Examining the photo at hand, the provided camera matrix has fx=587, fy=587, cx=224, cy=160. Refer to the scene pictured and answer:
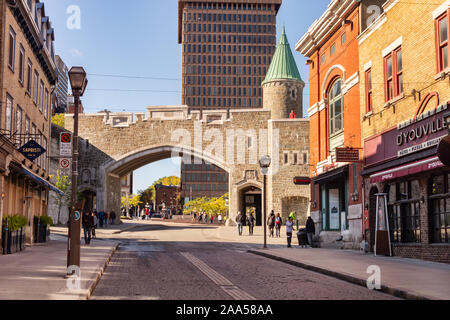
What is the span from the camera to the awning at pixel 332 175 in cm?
2408

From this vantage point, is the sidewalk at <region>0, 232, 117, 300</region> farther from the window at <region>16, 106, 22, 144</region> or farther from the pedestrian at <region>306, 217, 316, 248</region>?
the pedestrian at <region>306, 217, 316, 248</region>

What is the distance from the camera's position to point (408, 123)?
18250 mm

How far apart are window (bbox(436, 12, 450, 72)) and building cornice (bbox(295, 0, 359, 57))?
6855mm

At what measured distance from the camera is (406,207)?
19.1 metres

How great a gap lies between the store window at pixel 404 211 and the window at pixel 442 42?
3749 mm

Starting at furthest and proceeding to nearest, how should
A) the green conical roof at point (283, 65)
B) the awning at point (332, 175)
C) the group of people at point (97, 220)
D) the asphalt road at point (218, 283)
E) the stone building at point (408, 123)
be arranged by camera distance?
1. the green conical roof at point (283, 65)
2. the group of people at point (97, 220)
3. the awning at point (332, 175)
4. the stone building at point (408, 123)
5. the asphalt road at point (218, 283)

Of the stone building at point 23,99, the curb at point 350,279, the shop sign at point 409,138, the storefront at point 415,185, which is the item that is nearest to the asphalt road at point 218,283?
the curb at point 350,279

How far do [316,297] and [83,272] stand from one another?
→ 552 cm

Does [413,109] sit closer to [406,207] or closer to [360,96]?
[406,207]

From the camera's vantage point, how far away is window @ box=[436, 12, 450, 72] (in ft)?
54.1

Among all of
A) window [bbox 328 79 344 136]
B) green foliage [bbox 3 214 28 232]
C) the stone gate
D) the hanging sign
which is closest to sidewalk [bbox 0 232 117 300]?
green foliage [bbox 3 214 28 232]

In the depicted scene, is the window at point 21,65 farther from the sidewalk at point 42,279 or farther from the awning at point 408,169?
the awning at point 408,169

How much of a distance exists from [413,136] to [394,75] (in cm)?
298

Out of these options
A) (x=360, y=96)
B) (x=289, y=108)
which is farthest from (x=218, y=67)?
(x=360, y=96)
